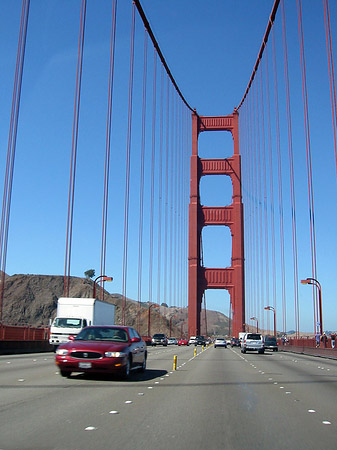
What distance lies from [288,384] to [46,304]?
5531 inches

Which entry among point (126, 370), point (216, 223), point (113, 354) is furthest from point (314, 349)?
point (216, 223)

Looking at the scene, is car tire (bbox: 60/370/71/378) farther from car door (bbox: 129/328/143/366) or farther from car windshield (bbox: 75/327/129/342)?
car door (bbox: 129/328/143/366)

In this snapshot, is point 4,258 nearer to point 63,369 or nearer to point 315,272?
point 63,369

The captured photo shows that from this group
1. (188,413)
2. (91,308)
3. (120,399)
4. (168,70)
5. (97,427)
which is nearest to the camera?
(97,427)

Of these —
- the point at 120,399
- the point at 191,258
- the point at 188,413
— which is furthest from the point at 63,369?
the point at 191,258

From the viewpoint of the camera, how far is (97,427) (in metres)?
6.76

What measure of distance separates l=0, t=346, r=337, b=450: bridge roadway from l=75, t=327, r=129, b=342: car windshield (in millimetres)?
1055

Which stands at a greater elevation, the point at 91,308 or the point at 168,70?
the point at 168,70

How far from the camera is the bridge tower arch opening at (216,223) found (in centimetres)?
7388

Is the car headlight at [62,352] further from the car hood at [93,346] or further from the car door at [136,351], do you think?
the car door at [136,351]

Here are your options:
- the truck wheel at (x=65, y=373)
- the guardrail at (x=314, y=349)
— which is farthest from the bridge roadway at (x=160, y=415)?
the guardrail at (x=314, y=349)

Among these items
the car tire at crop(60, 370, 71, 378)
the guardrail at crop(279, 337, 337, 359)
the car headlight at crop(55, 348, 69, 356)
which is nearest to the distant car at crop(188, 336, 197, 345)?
the guardrail at crop(279, 337, 337, 359)

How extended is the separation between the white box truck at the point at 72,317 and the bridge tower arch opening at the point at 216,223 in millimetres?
42307

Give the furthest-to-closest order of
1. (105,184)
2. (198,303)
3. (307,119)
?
(198,303) → (105,184) → (307,119)
